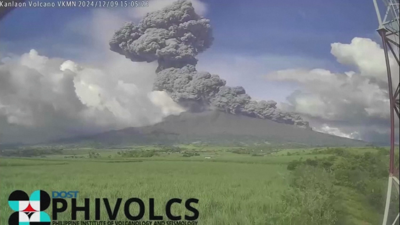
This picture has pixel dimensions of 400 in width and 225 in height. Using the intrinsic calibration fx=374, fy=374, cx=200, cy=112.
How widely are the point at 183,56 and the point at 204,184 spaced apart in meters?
1.31

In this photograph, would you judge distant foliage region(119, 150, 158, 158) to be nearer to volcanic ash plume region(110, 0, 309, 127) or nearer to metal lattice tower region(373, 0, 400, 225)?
volcanic ash plume region(110, 0, 309, 127)

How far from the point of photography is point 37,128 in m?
3.78

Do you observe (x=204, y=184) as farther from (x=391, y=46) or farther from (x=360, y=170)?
(x=391, y=46)

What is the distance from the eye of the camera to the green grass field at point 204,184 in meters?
3.66

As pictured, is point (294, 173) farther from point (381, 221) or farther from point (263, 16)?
point (263, 16)

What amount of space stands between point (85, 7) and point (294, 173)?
2681 mm

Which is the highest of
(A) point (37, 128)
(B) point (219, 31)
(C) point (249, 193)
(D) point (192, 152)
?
(B) point (219, 31)

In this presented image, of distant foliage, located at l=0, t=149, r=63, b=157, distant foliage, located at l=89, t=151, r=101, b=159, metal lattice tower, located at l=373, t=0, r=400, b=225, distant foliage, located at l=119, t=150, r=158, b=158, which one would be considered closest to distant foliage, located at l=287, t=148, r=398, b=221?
metal lattice tower, located at l=373, t=0, r=400, b=225

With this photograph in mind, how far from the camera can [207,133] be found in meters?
3.76

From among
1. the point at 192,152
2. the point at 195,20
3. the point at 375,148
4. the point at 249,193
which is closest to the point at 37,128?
the point at 192,152

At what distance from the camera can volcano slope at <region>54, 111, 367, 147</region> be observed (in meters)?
3.76
